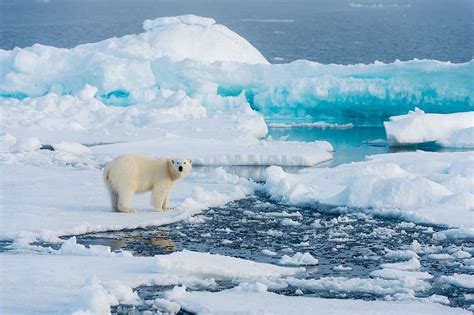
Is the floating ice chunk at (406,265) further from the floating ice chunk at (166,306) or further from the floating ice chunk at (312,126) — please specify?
the floating ice chunk at (312,126)

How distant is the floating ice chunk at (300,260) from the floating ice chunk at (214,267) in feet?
0.95

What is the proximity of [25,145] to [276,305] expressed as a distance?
11.2m

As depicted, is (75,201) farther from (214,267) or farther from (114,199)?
(214,267)

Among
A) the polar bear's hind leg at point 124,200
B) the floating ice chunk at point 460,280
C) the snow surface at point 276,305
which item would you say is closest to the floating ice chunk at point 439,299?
the snow surface at point 276,305

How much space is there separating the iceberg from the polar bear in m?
11.1

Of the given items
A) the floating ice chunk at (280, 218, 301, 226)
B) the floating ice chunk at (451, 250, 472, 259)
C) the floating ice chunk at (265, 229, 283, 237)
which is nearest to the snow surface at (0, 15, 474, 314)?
the floating ice chunk at (280, 218, 301, 226)

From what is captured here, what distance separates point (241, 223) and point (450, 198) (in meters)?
3.08

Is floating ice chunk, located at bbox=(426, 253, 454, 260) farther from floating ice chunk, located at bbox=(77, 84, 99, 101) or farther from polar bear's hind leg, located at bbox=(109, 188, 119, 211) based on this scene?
floating ice chunk, located at bbox=(77, 84, 99, 101)

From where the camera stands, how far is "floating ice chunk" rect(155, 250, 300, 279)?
793cm

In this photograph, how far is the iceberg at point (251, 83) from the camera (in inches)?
863

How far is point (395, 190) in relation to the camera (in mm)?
11570

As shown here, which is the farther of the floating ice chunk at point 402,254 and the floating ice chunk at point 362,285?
the floating ice chunk at point 402,254

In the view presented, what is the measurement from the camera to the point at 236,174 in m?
15.1

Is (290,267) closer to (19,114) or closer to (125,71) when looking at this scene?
(19,114)
